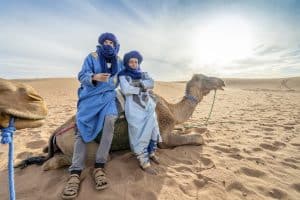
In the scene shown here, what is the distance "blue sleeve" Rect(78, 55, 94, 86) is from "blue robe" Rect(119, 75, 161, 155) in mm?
468

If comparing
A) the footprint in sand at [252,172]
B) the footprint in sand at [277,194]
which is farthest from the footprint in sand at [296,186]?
the footprint in sand at [252,172]

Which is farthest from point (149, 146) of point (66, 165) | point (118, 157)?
point (66, 165)

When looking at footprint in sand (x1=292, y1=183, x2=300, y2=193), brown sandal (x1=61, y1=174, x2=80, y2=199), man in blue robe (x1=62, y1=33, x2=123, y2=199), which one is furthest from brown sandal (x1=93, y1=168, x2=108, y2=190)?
footprint in sand (x1=292, y1=183, x2=300, y2=193)

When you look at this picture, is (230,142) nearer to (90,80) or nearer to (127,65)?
(127,65)

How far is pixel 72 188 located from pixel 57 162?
81 cm

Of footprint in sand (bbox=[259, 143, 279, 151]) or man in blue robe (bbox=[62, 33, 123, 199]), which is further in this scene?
footprint in sand (bbox=[259, 143, 279, 151])

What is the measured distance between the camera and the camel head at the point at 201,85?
537 cm

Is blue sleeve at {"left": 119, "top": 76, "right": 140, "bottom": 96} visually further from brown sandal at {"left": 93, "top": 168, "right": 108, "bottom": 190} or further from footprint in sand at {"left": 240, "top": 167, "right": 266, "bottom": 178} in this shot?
footprint in sand at {"left": 240, "top": 167, "right": 266, "bottom": 178}

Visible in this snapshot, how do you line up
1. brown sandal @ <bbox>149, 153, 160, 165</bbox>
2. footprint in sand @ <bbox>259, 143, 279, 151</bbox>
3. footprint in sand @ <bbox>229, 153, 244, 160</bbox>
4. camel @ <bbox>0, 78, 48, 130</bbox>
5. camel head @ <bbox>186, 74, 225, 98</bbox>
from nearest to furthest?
camel @ <bbox>0, 78, 48, 130</bbox>, brown sandal @ <bbox>149, 153, 160, 165</bbox>, footprint in sand @ <bbox>229, 153, 244, 160</bbox>, footprint in sand @ <bbox>259, 143, 279, 151</bbox>, camel head @ <bbox>186, 74, 225, 98</bbox>

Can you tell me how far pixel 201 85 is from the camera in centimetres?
549

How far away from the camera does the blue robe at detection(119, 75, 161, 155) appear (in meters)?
3.45

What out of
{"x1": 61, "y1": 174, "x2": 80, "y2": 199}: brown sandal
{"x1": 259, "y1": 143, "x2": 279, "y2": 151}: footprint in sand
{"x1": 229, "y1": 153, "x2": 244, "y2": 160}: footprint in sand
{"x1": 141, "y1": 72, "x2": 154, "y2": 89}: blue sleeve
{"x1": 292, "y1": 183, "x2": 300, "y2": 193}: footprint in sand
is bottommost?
{"x1": 61, "y1": 174, "x2": 80, "y2": 199}: brown sandal

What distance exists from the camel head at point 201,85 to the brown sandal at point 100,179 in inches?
116

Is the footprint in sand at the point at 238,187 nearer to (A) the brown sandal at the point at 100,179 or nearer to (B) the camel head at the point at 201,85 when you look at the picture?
(A) the brown sandal at the point at 100,179
